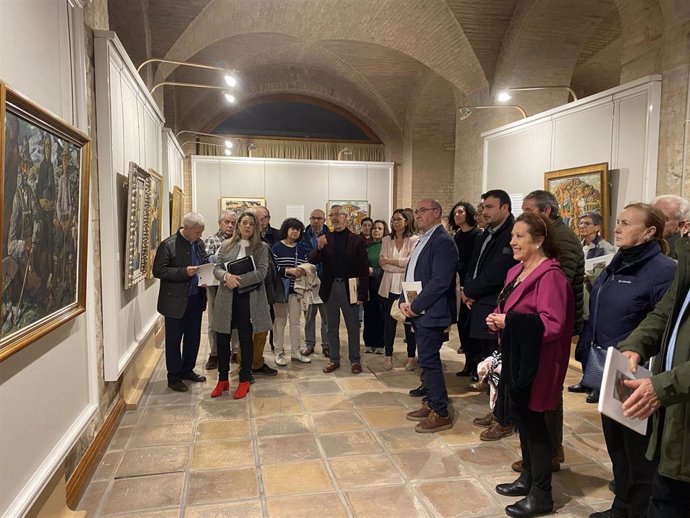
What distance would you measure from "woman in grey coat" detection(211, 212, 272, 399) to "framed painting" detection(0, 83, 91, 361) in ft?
5.93

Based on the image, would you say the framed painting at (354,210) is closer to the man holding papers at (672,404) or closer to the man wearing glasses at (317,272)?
the man wearing glasses at (317,272)

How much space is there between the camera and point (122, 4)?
7023mm

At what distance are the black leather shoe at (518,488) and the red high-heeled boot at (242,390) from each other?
99.2 inches

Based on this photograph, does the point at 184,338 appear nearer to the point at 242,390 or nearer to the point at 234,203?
the point at 242,390

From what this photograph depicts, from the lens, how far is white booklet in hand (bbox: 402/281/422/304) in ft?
12.8

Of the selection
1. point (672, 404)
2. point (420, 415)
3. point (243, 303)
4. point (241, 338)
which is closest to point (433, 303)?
point (420, 415)

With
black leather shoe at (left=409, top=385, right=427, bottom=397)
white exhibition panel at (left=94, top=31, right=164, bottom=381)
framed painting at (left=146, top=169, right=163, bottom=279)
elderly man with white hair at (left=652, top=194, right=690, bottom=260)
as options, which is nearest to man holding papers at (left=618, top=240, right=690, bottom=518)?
elderly man with white hair at (left=652, top=194, right=690, bottom=260)

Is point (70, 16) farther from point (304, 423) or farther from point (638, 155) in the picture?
point (638, 155)

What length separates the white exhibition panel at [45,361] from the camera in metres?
2.04

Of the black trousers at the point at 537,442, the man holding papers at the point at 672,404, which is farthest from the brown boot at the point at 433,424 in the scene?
the man holding papers at the point at 672,404

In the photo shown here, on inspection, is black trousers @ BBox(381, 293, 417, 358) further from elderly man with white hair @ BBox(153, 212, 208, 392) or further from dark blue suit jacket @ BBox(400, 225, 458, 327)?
elderly man with white hair @ BBox(153, 212, 208, 392)

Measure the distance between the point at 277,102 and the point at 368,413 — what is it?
38.0ft

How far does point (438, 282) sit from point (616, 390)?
2.00 m

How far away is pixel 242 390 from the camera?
4621mm
